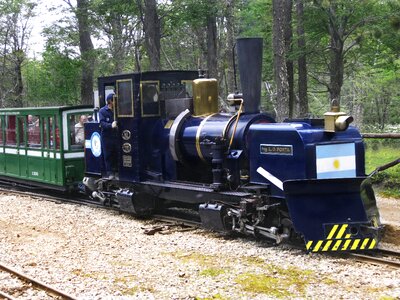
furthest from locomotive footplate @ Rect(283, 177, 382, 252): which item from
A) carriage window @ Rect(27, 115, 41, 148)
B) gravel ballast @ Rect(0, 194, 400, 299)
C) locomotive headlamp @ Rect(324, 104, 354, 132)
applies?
carriage window @ Rect(27, 115, 41, 148)

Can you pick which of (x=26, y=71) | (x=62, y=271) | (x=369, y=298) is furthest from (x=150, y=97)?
(x=26, y=71)

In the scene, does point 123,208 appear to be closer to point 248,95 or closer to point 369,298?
point 248,95

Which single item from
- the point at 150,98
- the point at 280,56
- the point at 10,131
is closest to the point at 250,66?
the point at 150,98

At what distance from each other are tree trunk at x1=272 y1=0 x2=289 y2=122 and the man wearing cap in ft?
16.5

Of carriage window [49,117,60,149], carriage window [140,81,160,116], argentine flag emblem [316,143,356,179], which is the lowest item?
argentine flag emblem [316,143,356,179]

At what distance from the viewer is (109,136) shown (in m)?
11.0

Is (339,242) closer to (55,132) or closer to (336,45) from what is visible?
(55,132)

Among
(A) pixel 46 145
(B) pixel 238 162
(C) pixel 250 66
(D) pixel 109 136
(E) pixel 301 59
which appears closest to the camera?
(C) pixel 250 66

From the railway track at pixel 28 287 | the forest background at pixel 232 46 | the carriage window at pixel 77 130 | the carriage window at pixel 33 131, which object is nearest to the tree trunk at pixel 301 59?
the forest background at pixel 232 46

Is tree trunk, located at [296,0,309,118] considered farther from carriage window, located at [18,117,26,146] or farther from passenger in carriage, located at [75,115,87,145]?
carriage window, located at [18,117,26,146]

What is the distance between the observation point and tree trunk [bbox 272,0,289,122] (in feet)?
45.7

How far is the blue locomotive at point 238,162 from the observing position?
7.26 metres

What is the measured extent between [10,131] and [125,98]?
20.6ft

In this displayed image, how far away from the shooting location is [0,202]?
1314 cm
